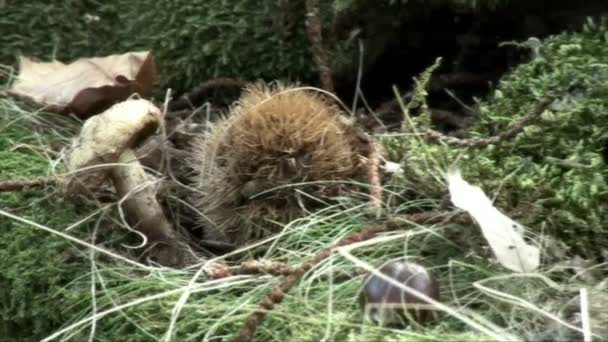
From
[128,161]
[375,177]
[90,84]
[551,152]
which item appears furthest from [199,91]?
[551,152]

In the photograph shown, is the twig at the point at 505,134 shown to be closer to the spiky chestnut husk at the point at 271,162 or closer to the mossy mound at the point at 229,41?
the spiky chestnut husk at the point at 271,162

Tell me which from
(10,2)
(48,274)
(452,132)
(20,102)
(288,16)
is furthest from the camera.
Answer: (10,2)

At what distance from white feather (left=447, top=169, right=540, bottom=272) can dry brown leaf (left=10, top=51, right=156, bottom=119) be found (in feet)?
2.19

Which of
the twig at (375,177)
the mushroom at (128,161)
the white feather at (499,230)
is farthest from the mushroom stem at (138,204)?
the white feather at (499,230)

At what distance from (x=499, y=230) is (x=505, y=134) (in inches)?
8.2

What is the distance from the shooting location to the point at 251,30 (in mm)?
1679

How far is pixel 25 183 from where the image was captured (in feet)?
3.82

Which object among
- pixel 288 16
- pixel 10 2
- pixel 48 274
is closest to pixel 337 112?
pixel 48 274

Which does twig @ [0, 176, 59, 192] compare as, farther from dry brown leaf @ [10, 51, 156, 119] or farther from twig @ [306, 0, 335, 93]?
twig @ [306, 0, 335, 93]

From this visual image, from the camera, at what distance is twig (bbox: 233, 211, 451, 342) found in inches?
33.0

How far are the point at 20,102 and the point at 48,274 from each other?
1.70ft

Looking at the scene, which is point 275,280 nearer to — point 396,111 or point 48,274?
point 48,274

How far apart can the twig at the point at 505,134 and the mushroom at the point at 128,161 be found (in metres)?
0.34

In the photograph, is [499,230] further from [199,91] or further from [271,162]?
[199,91]
